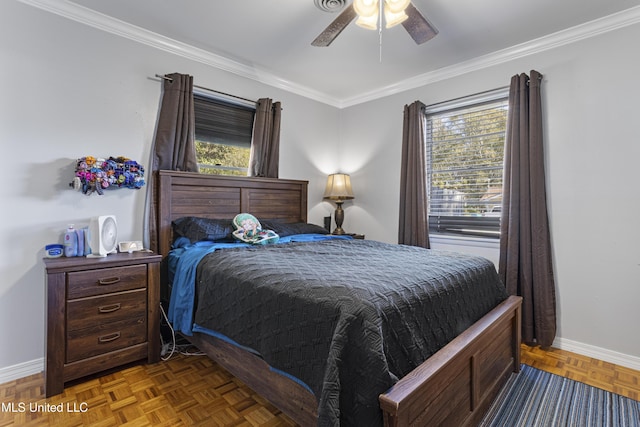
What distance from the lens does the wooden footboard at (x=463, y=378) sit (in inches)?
45.6

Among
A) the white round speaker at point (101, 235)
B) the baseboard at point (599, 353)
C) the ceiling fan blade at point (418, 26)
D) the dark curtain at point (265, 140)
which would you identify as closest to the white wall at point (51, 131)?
the white round speaker at point (101, 235)

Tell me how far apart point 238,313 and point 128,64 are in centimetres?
224

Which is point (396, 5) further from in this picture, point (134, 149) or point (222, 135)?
point (134, 149)

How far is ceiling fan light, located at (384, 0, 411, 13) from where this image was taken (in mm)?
1805

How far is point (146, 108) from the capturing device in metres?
2.70

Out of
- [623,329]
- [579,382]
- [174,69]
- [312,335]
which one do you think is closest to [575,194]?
[623,329]

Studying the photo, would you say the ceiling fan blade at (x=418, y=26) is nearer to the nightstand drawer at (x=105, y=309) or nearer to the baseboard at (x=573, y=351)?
the nightstand drawer at (x=105, y=309)

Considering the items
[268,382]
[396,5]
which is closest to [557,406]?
[268,382]

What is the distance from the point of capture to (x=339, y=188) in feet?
12.8

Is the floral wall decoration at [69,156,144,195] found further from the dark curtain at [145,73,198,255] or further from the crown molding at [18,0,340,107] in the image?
the crown molding at [18,0,340,107]

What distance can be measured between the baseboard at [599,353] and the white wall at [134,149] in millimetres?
37

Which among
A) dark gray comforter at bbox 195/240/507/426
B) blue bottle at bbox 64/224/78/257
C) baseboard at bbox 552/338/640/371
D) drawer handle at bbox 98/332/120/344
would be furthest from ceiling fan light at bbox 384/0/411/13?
baseboard at bbox 552/338/640/371

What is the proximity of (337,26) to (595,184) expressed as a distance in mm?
2274

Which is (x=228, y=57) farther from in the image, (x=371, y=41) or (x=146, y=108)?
(x=371, y=41)
